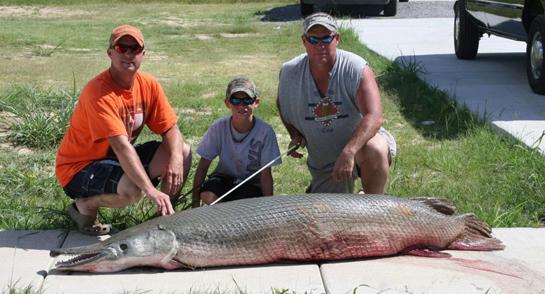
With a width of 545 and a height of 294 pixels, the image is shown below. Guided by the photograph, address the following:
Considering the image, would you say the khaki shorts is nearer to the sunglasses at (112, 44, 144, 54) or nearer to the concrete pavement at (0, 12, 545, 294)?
the concrete pavement at (0, 12, 545, 294)

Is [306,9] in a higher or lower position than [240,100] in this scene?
lower

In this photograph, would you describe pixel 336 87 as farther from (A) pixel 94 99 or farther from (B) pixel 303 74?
(A) pixel 94 99

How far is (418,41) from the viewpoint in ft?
49.7

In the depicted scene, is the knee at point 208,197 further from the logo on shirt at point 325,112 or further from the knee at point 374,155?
the knee at point 374,155

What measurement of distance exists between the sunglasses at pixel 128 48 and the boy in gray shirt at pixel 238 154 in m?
0.66

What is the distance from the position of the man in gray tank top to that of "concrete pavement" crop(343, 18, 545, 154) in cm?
215

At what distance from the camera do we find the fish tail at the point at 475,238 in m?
5.12

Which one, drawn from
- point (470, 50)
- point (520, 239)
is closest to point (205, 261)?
point (520, 239)

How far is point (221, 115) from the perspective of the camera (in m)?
9.16

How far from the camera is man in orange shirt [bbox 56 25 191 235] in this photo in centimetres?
505

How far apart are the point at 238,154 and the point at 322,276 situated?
4.33 feet

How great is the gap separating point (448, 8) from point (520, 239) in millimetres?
17288

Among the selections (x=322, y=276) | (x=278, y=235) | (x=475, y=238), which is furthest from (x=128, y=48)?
(x=475, y=238)

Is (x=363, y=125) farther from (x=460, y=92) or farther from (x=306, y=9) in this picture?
(x=306, y=9)
